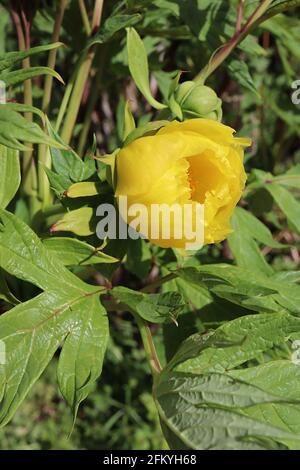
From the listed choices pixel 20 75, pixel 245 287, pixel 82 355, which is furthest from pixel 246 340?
pixel 20 75

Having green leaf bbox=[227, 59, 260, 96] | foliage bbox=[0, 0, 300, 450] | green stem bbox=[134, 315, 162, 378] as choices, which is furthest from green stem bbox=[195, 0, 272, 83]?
green stem bbox=[134, 315, 162, 378]

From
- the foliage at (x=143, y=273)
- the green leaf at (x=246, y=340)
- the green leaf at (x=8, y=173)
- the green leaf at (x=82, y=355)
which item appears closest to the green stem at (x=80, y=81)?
the foliage at (x=143, y=273)

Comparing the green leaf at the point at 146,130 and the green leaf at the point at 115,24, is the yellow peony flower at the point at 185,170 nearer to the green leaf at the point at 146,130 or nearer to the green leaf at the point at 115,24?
the green leaf at the point at 146,130

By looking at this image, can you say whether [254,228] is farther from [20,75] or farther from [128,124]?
[20,75]

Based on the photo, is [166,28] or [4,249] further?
[166,28]

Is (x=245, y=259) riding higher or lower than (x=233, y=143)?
lower

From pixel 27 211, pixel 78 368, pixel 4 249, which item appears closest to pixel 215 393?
pixel 78 368
